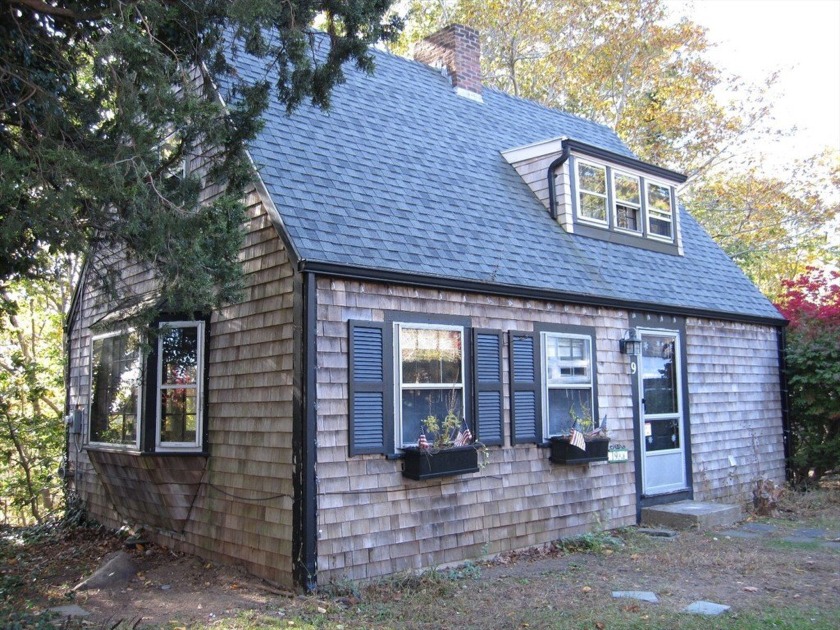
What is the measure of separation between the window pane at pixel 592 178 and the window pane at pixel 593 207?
0.10 metres

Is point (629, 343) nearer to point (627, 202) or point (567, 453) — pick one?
point (567, 453)

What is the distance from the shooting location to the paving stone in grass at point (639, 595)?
660 centimetres

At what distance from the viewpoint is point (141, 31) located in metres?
6.02

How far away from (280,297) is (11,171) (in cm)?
263

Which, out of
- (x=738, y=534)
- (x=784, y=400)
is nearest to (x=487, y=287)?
(x=738, y=534)

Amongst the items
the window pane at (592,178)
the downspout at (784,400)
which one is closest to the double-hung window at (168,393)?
the window pane at (592,178)

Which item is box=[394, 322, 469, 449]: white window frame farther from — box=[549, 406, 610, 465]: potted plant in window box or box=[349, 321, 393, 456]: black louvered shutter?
box=[549, 406, 610, 465]: potted plant in window box

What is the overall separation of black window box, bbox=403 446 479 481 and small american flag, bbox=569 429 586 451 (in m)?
1.56

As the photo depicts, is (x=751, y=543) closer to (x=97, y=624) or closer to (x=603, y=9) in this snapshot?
(x=97, y=624)

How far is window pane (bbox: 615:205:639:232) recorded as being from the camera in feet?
39.0

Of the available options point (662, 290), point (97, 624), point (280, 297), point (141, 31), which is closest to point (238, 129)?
point (141, 31)

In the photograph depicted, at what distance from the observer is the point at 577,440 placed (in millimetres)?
9031

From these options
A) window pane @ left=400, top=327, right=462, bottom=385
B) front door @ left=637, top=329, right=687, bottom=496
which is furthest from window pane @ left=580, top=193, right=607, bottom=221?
window pane @ left=400, top=327, right=462, bottom=385

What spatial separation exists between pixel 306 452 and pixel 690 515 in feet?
18.0
